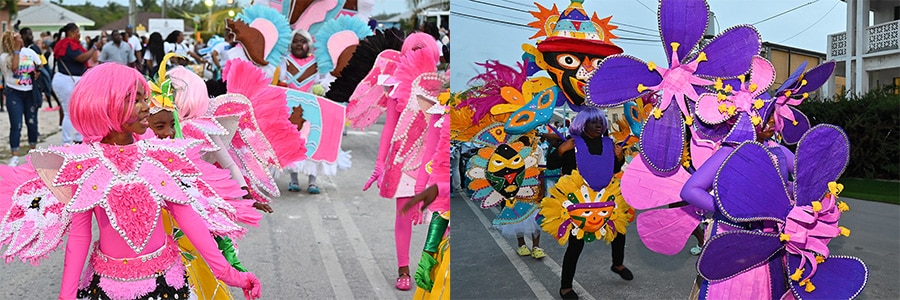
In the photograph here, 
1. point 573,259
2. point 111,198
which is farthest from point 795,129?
point 111,198

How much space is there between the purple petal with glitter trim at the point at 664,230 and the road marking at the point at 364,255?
2.59 m

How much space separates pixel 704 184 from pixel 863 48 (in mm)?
728

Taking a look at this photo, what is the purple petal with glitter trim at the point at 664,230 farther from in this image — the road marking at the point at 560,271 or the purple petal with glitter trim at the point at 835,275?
the purple petal with glitter trim at the point at 835,275

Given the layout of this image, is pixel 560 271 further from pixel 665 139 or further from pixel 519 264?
pixel 665 139

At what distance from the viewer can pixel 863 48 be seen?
3.12 metres

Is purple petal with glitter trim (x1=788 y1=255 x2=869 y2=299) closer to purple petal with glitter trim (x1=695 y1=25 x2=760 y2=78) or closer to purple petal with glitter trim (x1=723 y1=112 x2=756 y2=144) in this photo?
purple petal with glitter trim (x1=723 y1=112 x2=756 y2=144)

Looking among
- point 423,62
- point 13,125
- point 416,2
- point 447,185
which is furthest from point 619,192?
point 13,125

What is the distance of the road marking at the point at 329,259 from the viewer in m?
5.56

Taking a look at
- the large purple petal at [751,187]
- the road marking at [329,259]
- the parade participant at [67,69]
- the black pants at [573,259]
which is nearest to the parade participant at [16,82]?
the parade participant at [67,69]

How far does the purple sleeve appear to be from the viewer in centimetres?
298

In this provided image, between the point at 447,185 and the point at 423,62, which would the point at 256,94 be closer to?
the point at 423,62

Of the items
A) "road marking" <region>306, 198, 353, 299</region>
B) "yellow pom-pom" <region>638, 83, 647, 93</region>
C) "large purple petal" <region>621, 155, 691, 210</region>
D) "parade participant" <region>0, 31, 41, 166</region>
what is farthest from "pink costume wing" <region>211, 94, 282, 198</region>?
"parade participant" <region>0, 31, 41, 166</region>

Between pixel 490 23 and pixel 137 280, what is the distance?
4.96ft

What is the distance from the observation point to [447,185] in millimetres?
3516
